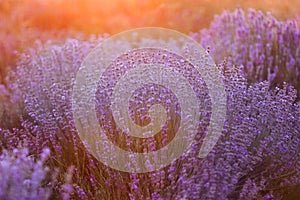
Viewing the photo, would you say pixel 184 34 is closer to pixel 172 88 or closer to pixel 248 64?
pixel 248 64

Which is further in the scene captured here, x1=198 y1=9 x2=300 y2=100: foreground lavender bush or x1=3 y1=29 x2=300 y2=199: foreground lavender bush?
x1=198 y1=9 x2=300 y2=100: foreground lavender bush

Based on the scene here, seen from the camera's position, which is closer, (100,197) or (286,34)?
(100,197)

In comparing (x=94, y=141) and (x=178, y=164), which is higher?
(x=94, y=141)

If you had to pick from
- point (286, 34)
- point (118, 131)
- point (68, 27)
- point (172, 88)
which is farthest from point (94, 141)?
point (68, 27)

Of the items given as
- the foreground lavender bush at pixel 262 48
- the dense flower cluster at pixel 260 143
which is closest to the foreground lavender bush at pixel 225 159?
the dense flower cluster at pixel 260 143

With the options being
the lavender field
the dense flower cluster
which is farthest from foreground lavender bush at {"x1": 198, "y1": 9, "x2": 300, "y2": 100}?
the dense flower cluster

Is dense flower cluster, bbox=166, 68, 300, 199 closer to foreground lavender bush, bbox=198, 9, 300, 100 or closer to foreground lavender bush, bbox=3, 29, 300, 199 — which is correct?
foreground lavender bush, bbox=3, 29, 300, 199
